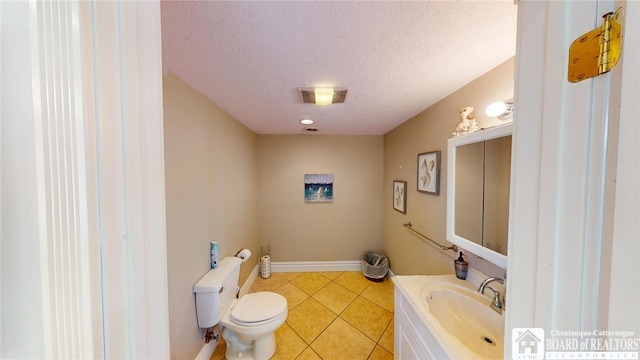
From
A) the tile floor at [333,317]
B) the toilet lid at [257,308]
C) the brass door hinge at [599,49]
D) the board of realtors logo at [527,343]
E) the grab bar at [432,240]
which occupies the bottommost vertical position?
the tile floor at [333,317]

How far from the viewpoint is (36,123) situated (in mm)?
322

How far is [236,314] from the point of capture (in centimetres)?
160

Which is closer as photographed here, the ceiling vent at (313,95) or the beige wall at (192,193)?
the beige wall at (192,193)

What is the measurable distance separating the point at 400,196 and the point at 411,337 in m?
1.57

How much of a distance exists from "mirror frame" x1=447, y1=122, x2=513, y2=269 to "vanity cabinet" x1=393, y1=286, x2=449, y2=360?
482mm

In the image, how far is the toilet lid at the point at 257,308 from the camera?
1572 mm

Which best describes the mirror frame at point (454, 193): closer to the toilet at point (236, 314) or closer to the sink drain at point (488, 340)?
the sink drain at point (488, 340)

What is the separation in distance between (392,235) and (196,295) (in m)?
2.26

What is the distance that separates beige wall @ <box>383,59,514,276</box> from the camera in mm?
1265

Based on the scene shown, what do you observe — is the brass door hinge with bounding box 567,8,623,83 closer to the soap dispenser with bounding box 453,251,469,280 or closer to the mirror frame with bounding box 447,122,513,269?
the mirror frame with bounding box 447,122,513,269

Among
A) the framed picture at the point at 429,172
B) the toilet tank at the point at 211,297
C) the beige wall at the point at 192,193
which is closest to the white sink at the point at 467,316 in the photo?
the framed picture at the point at 429,172

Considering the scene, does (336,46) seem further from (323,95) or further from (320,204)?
(320,204)

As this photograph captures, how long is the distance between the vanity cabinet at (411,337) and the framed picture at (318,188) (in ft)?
6.18

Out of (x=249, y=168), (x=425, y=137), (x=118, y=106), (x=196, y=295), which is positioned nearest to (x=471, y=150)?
(x=425, y=137)
